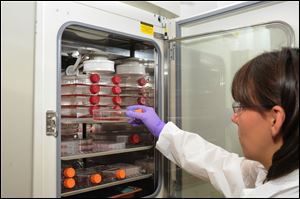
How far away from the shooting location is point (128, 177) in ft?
5.05

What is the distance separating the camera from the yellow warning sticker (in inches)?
57.2

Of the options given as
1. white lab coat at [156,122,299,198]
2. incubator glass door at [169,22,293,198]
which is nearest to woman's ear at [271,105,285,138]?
white lab coat at [156,122,299,198]

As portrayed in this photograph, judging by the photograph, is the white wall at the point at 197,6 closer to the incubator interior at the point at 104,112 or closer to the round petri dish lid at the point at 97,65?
the incubator interior at the point at 104,112

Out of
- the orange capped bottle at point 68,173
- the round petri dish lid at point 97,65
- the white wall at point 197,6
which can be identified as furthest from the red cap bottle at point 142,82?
the white wall at point 197,6

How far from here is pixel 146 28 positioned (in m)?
1.48

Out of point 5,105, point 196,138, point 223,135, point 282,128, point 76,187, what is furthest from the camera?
point 223,135

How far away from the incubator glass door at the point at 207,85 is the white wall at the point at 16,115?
30.7 inches

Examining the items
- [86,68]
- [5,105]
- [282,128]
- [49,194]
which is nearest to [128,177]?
[49,194]

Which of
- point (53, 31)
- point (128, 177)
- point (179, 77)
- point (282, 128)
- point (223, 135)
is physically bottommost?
point (128, 177)

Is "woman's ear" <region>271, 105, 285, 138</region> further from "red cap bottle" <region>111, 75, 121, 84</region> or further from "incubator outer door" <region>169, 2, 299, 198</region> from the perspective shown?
"red cap bottle" <region>111, 75, 121, 84</region>

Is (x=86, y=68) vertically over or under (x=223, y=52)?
under

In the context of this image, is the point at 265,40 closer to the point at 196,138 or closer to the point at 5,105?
the point at 196,138

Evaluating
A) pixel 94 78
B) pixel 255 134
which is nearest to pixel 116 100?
pixel 94 78

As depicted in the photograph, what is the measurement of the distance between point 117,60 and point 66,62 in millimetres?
290
